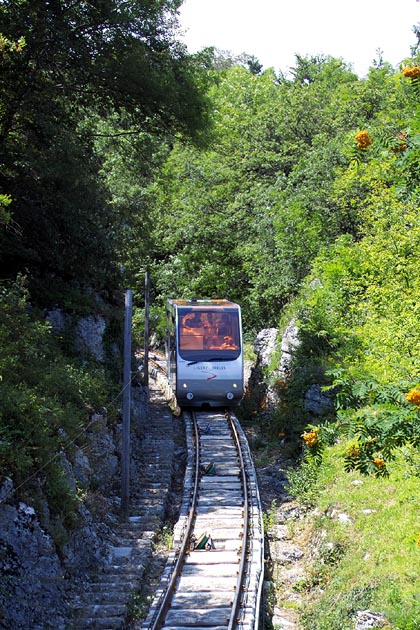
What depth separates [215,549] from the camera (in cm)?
1240

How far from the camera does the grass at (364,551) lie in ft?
29.9

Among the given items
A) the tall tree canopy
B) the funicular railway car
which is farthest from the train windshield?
the tall tree canopy

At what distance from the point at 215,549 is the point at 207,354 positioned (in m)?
9.34

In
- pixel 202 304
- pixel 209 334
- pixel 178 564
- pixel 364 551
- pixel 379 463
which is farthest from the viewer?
pixel 202 304

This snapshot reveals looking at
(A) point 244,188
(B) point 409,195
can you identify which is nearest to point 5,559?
(B) point 409,195

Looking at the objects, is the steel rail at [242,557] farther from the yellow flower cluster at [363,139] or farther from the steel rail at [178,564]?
the yellow flower cluster at [363,139]

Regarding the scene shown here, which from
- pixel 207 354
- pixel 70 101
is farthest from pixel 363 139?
pixel 207 354

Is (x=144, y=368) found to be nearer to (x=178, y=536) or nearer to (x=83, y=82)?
(x=83, y=82)

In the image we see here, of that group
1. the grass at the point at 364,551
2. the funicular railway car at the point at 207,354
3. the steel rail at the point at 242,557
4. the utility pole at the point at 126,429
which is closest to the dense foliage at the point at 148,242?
the grass at the point at 364,551

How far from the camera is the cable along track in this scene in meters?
9.82

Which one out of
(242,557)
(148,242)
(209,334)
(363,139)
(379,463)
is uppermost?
(148,242)

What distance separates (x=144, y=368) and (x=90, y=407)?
8.50 m

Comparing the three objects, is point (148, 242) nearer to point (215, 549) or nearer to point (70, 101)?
point (70, 101)

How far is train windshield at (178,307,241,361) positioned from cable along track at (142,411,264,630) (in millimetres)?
3015
